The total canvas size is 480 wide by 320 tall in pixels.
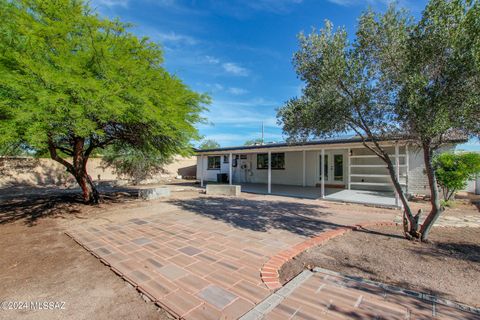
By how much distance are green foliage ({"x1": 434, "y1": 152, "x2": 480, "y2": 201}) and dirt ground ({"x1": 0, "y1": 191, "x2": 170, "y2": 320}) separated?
34.6ft

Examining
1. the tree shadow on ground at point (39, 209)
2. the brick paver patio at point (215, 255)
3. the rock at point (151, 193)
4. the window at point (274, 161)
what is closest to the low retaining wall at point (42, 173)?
the tree shadow on ground at point (39, 209)

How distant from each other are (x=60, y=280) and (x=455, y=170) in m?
11.7

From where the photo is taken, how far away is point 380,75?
189 inches

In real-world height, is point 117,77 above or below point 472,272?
above

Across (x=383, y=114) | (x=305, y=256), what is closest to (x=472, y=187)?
(x=383, y=114)

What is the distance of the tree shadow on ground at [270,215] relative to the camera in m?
5.79

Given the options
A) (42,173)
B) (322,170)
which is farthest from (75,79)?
(42,173)

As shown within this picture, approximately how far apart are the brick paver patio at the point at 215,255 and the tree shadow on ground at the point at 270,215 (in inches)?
1.0

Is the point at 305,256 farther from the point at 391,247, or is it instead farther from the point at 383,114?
the point at 383,114

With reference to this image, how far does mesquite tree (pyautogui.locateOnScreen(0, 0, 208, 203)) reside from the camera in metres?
4.63

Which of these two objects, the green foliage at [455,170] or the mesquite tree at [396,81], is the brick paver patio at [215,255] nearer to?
the mesquite tree at [396,81]

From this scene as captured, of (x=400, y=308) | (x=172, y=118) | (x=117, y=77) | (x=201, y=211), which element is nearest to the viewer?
(x=400, y=308)

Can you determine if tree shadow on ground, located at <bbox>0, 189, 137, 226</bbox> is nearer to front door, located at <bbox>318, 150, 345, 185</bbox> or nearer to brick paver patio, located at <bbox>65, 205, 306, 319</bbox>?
brick paver patio, located at <bbox>65, 205, 306, 319</bbox>

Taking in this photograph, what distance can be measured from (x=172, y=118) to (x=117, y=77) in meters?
1.63
